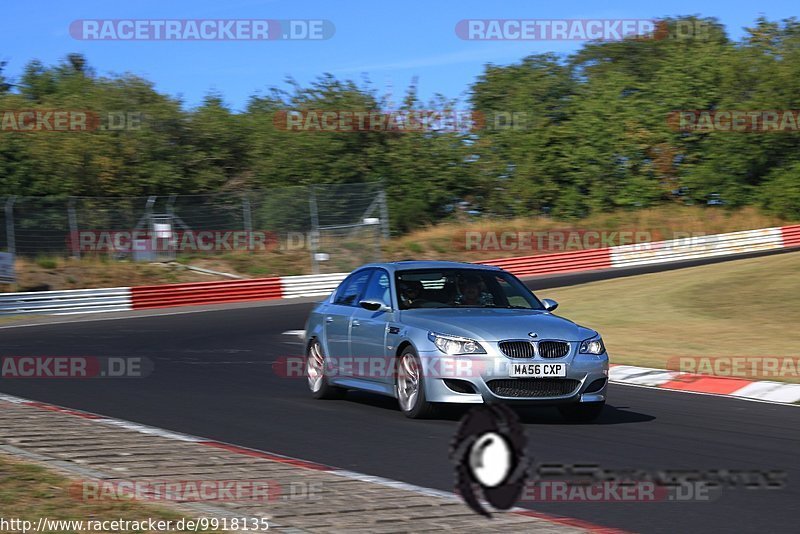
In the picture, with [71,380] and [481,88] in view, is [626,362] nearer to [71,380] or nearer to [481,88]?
[71,380]

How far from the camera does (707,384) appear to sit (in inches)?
499

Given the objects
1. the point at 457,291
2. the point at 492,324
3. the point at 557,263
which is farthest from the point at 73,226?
the point at 492,324

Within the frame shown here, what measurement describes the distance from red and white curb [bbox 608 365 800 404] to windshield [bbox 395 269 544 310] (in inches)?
116

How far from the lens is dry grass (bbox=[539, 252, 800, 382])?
15938 millimetres

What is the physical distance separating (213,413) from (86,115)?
125ft

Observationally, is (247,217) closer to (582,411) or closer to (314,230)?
(314,230)

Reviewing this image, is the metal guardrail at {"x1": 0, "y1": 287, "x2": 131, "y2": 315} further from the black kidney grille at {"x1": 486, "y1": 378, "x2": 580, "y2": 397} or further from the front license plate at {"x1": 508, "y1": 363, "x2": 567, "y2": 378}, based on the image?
the front license plate at {"x1": 508, "y1": 363, "x2": 567, "y2": 378}

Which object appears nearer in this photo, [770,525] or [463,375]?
[770,525]

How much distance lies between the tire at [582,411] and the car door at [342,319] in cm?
227

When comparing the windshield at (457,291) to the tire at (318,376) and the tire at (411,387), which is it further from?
the tire at (318,376)

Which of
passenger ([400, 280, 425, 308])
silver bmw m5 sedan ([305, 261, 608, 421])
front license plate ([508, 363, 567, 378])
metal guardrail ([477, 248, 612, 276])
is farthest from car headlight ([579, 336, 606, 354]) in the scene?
metal guardrail ([477, 248, 612, 276])

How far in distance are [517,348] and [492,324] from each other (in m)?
0.37

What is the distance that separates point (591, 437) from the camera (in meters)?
8.70

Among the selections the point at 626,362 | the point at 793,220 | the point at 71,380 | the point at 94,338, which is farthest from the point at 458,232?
the point at 71,380
